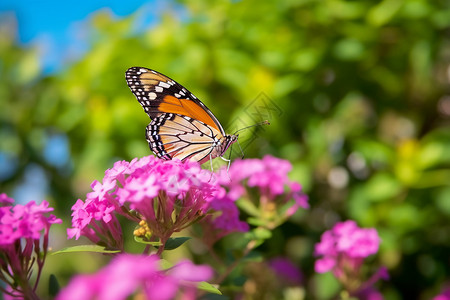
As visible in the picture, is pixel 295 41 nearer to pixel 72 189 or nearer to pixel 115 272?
pixel 72 189

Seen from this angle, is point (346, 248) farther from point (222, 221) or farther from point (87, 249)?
point (87, 249)

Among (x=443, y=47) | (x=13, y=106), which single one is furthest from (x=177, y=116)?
(x=13, y=106)

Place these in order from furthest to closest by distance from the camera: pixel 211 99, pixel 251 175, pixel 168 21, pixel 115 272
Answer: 1. pixel 168 21
2. pixel 211 99
3. pixel 251 175
4. pixel 115 272

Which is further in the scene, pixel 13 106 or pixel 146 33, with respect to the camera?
pixel 13 106

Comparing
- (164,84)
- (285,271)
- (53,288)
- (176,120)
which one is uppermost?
(164,84)

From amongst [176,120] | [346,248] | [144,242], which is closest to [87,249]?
[144,242]

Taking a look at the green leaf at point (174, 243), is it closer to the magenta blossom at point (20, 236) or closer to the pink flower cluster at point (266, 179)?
the magenta blossom at point (20, 236)
